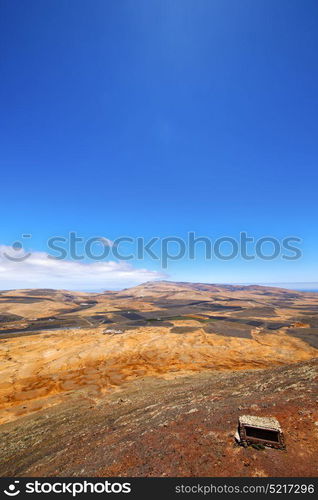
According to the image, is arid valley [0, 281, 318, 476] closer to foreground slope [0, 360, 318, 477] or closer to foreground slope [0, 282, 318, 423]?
foreground slope [0, 360, 318, 477]

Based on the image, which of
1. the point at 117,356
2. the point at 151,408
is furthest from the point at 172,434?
the point at 117,356

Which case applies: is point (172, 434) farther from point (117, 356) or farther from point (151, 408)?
point (117, 356)

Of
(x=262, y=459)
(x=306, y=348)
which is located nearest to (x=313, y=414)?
(x=262, y=459)

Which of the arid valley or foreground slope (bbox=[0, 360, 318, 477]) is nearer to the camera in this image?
foreground slope (bbox=[0, 360, 318, 477])

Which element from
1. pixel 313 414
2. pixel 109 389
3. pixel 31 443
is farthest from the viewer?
pixel 109 389

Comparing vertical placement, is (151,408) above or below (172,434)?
below

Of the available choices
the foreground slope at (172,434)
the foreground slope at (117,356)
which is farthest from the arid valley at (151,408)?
the foreground slope at (117,356)

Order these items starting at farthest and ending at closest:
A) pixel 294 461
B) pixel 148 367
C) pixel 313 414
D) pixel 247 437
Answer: pixel 148 367 → pixel 313 414 → pixel 247 437 → pixel 294 461

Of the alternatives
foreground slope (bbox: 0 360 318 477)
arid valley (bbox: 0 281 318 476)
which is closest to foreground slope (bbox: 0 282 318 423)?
arid valley (bbox: 0 281 318 476)

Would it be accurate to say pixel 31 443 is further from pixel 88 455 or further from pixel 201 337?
pixel 201 337

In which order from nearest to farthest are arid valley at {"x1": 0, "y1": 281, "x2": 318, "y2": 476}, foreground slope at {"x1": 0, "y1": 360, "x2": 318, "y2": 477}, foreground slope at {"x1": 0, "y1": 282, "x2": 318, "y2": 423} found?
foreground slope at {"x1": 0, "y1": 360, "x2": 318, "y2": 477}, arid valley at {"x1": 0, "y1": 281, "x2": 318, "y2": 476}, foreground slope at {"x1": 0, "y1": 282, "x2": 318, "y2": 423}

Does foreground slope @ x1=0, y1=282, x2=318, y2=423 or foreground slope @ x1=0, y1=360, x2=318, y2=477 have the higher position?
foreground slope @ x1=0, y1=360, x2=318, y2=477
